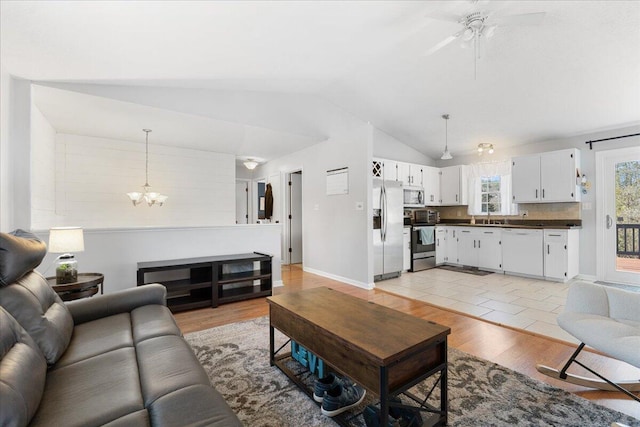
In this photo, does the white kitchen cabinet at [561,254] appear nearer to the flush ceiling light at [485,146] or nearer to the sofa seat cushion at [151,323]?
the flush ceiling light at [485,146]

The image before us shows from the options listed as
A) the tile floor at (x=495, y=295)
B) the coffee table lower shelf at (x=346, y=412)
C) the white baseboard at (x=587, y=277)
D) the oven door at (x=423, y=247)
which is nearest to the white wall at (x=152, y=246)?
the tile floor at (x=495, y=295)

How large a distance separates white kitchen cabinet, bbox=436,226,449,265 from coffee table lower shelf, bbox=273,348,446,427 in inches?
181

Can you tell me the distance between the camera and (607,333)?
5.54 ft

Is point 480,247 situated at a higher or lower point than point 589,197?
lower

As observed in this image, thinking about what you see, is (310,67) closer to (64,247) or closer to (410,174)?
(64,247)

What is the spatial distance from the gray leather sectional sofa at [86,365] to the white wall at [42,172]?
212cm

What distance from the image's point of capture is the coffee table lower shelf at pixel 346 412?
1.54m

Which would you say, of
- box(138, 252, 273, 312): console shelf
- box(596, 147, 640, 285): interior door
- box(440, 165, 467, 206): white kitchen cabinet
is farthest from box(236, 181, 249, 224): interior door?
box(596, 147, 640, 285): interior door

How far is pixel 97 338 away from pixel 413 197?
5.51 metres

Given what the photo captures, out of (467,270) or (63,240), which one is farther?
(467,270)

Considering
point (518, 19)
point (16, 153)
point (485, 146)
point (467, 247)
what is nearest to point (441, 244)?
point (467, 247)

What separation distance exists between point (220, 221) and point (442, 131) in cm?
476

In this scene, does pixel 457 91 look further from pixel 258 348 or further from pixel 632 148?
pixel 258 348

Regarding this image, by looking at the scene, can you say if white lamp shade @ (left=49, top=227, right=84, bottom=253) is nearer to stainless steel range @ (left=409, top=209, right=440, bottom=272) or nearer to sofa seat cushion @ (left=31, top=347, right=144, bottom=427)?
sofa seat cushion @ (left=31, top=347, right=144, bottom=427)
